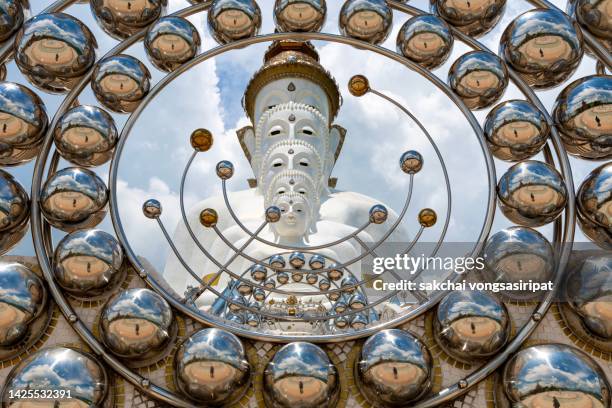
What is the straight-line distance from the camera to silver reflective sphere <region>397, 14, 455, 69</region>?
145 cm

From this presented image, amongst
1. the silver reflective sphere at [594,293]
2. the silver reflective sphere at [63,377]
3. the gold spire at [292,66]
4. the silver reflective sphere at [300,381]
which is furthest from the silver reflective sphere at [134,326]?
the gold spire at [292,66]

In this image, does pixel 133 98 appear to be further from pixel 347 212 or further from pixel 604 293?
pixel 347 212

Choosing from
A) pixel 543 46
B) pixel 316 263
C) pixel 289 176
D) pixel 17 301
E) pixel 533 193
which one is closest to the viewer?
pixel 17 301

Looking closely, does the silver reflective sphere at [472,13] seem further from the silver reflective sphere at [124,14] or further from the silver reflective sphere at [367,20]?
the silver reflective sphere at [124,14]

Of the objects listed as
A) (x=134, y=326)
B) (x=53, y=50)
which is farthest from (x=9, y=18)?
(x=134, y=326)

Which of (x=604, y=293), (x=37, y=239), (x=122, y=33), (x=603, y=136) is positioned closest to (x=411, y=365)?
(x=604, y=293)

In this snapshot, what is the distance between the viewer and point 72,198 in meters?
1.26

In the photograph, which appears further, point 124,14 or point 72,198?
point 124,14

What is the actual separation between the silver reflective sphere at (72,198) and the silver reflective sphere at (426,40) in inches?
31.9

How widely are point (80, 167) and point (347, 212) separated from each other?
4.04 meters

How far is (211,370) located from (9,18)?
1040 millimetres

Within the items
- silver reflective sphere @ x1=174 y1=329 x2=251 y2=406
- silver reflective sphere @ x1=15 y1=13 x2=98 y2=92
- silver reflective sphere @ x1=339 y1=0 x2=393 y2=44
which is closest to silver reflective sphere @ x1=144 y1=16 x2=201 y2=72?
silver reflective sphere @ x1=15 y1=13 x2=98 y2=92

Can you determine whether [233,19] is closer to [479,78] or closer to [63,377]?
[479,78]

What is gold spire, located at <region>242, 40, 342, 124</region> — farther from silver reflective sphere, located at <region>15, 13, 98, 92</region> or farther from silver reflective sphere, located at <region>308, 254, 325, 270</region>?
silver reflective sphere, located at <region>15, 13, 98, 92</region>
